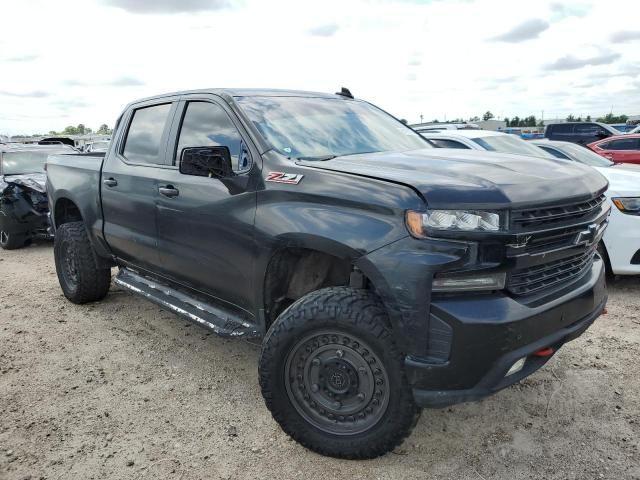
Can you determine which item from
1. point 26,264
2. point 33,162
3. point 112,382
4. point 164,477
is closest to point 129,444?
point 164,477

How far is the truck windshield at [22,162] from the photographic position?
372 inches

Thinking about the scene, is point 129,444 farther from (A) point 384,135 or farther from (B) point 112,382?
(A) point 384,135

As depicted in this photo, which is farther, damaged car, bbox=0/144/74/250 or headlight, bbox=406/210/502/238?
damaged car, bbox=0/144/74/250

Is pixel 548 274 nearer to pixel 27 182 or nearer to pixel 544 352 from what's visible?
pixel 544 352

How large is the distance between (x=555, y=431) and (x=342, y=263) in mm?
1509

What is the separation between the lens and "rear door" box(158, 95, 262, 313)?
310 cm

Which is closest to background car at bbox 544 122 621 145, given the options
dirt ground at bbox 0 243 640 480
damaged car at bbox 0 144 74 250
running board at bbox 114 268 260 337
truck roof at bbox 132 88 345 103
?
dirt ground at bbox 0 243 640 480

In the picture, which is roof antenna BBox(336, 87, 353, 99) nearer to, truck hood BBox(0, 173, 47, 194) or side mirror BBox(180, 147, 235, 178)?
side mirror BBox(180, 147, 235, 178)

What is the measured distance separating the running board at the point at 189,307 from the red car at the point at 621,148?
13164 mm

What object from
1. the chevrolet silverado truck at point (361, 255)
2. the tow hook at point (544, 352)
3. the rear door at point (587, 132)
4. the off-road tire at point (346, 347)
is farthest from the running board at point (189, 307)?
the rear door at point (587, 132)

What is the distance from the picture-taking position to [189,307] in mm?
3701

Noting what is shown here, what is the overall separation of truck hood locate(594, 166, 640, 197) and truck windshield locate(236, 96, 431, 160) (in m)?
2.31

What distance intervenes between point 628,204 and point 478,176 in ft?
10.7

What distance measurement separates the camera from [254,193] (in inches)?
119
